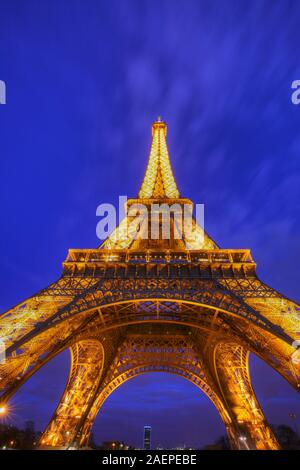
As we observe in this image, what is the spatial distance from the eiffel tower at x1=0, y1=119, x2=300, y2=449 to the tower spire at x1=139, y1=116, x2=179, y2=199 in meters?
0.39

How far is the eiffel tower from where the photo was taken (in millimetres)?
12945

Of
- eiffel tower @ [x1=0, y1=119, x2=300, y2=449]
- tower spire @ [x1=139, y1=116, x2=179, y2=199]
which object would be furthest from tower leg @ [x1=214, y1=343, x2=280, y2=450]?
tower spire @ [x1=139, y1=116, x2=179, y2=199]

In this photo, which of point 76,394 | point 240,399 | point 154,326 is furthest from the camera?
point 154,326

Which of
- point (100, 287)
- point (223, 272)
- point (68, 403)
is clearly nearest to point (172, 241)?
point (223, 272)

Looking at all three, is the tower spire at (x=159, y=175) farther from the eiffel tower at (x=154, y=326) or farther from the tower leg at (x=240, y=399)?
the tower leg at (x=240, y=399)

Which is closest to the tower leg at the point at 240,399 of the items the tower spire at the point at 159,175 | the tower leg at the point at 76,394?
the tower leg at the point at 76,394

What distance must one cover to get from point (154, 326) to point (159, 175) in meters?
15.1

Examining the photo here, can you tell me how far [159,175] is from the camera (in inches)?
1158

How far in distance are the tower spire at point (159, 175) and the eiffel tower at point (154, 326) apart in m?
0.39

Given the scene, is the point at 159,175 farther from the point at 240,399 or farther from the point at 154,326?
the point at 240,399

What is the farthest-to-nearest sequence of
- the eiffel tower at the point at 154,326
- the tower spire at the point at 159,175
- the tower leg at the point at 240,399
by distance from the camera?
the tower spire at the point at 159,175 < the tower leg at the point at 240,399 < the eiffel tower at the point at 154,326

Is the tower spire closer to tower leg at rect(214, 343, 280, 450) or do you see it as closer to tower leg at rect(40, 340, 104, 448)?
tower leg at rect(40, 340, 104, 448)

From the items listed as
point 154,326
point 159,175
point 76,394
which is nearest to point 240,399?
point 154,326

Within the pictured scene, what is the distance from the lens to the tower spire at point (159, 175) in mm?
26741
